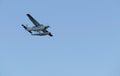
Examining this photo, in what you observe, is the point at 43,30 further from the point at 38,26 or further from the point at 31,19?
the point at 31,19

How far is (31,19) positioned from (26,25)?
207 cm

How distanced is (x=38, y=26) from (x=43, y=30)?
5.37 feet

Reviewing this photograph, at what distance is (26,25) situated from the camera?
79438 millimetres

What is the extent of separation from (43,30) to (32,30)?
8.49 feet

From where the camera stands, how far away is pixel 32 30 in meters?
76.4

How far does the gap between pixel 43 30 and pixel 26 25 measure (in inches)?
226

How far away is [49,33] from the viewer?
76.9 meters

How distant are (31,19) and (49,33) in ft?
20.8

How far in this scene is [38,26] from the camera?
3002 inches

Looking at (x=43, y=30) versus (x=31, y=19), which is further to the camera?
(x=31, y=19)

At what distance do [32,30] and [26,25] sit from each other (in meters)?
3.56

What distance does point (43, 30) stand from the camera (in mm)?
75375

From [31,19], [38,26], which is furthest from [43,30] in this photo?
[31,19]
